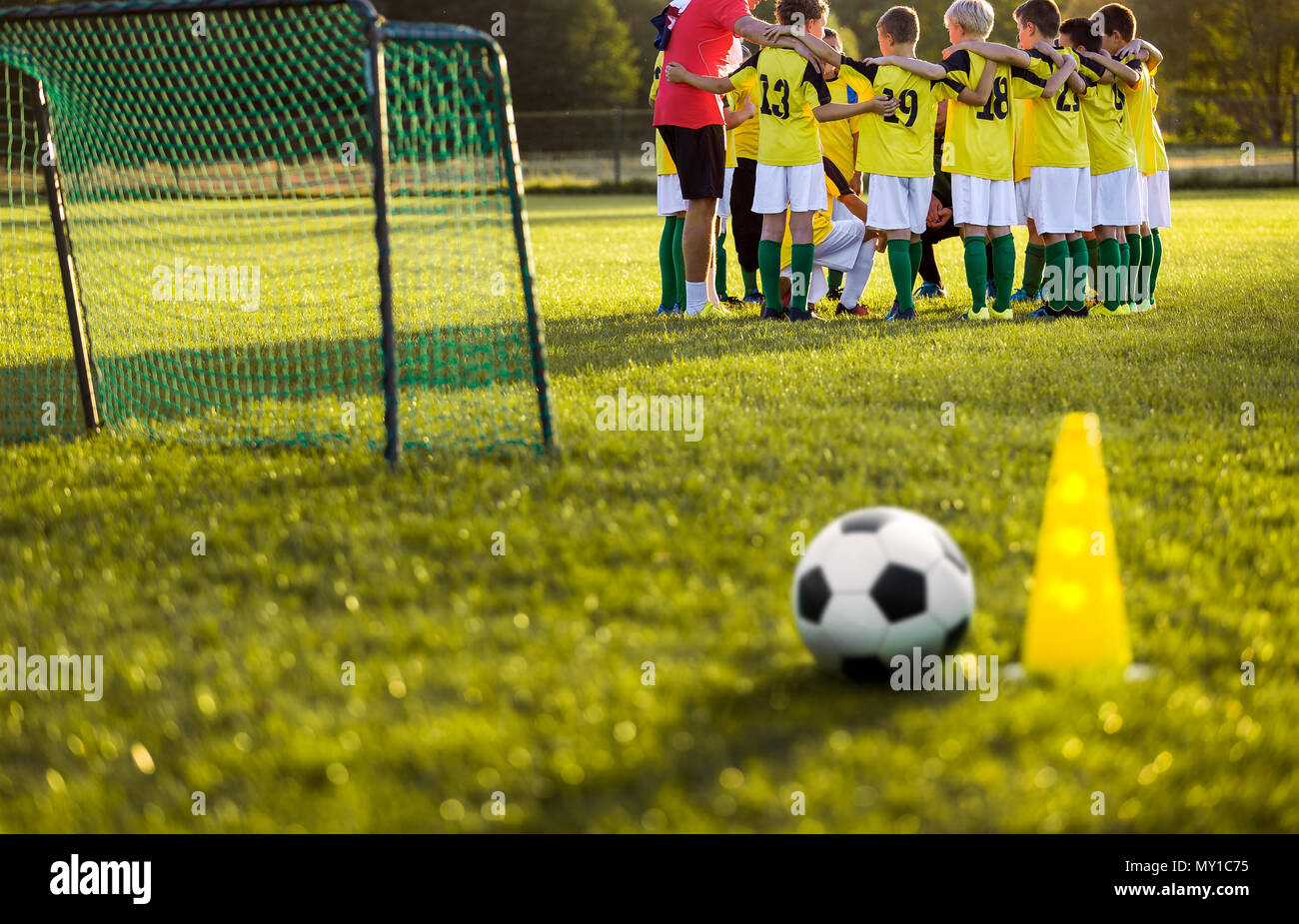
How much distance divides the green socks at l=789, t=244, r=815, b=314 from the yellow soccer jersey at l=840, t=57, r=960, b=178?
715 mm

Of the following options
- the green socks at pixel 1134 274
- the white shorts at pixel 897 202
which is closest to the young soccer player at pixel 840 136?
the white shorts at pixel 897 202

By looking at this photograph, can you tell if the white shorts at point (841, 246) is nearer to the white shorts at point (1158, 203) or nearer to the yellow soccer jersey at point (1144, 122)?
the yellow soccer jersey at point (1144, 122)

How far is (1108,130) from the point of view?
879 centimetres

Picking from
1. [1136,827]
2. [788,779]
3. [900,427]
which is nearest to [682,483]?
[900,427]

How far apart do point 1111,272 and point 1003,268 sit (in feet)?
3.13

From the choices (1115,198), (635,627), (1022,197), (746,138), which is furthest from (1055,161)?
(635,627)

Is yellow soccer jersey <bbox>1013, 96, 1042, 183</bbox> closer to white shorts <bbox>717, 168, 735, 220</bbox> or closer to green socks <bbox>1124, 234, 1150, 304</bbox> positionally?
green socks <bbox>1124, 234, 1150, 304</bbox>

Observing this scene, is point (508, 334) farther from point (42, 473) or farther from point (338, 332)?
point (42, 473)

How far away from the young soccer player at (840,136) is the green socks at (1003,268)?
52.9 inches

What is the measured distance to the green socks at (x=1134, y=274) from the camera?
9188 millimetres

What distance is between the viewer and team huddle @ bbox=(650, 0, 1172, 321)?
8.08 m

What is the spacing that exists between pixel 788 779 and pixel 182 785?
1.24 metres

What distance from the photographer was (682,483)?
438 cm

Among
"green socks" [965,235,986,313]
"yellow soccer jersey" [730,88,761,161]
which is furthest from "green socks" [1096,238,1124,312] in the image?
"yellow soccer jersey" [730,88,761,161]
